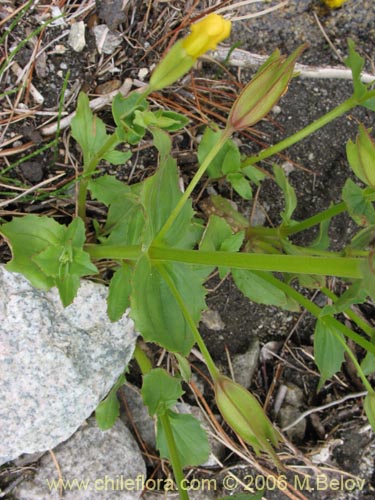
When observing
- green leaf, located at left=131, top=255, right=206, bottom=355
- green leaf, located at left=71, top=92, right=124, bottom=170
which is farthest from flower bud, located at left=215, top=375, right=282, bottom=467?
green leaf, located at left=71, top=92, right=124, bottom=170

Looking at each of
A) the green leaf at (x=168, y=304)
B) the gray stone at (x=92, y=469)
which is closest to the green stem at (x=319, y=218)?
the green leaf at (x=168, y=304)

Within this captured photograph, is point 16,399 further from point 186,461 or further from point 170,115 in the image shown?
point 170,115

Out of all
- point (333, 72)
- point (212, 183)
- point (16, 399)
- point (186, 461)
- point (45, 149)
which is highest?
point (333, 72)

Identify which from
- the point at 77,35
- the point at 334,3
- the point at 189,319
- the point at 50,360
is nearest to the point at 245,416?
the point at 189,319

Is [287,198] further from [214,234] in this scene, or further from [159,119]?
[159,119]

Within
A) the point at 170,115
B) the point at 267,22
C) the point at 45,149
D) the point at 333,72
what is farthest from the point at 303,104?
the point at 45,149
